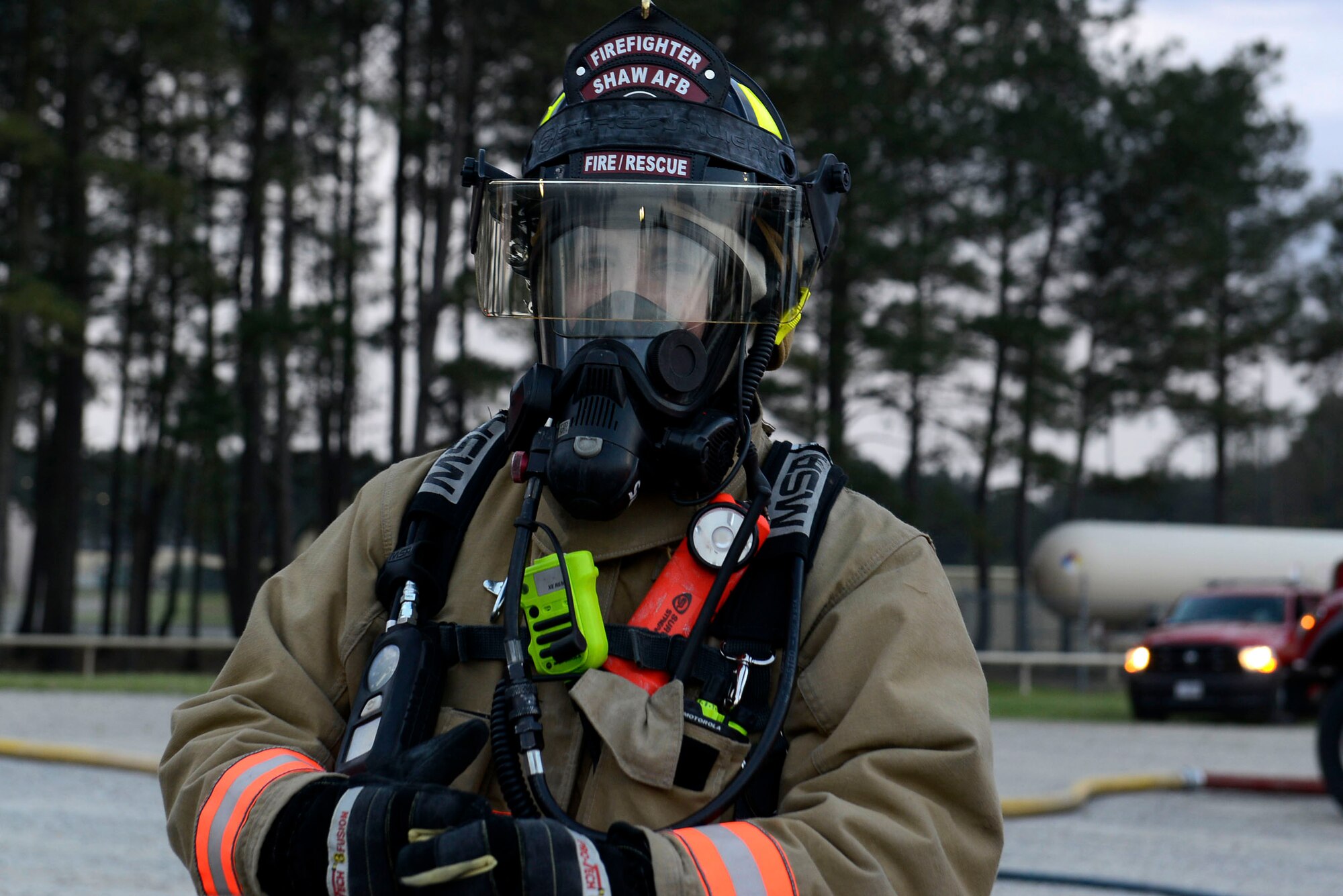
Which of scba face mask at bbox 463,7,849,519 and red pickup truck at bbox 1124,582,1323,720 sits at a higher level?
scba face mask at bbox 463,7,849,519

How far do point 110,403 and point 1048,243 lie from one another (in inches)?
866

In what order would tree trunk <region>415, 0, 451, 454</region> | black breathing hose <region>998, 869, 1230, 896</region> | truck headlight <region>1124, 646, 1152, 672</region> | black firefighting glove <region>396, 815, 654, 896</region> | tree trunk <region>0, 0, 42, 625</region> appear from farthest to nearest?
tree trunk <region>415, 0, 451, 454</region> → tree trunk <region>0, 0, 42, 625</region> → truck headlight <region>1124, 646, 1152, 672</region> → black breathing hose <region>998, 869, 1230, 896</region> → black firefighting glove <region>396, 815, 654, 896</region>

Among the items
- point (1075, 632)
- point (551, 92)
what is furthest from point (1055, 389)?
point (551, 92)

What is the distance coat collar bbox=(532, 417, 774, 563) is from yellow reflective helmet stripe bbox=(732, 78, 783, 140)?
2.35 feet

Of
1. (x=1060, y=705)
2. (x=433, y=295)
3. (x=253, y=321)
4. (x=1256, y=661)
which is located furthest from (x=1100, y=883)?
(x=253, y=321)

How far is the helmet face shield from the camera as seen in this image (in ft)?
7.09

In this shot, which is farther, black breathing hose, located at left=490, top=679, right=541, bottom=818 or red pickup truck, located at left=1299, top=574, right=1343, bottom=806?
red pickup truck, located at left=1299, top=574, right=1343, bottom=806

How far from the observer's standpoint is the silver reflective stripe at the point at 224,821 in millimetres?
1878

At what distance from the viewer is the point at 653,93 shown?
2260 mm

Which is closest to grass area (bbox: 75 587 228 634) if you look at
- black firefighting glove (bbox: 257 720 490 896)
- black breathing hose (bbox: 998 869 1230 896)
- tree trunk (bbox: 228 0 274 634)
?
tree trunk (bbox: 228 0 274 634)

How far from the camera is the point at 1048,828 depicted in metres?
7.37

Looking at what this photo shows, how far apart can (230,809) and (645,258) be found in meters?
1.05

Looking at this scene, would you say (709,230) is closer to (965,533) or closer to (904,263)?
(904,263)

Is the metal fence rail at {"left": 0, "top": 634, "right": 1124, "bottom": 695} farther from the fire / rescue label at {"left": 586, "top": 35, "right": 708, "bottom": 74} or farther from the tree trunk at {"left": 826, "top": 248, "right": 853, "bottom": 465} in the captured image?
the fire / rescue label at {"left": 586, "top": 35, "right": 708, "bottom": 74}
